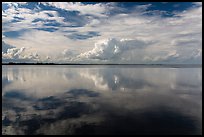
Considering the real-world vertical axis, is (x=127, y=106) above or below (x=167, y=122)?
below

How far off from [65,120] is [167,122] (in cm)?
736

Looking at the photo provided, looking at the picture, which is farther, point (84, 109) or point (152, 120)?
point (84, 109)

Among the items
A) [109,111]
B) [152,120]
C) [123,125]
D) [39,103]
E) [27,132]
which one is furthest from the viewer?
[39,103]

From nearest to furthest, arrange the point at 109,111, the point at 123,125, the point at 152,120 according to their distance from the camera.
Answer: the point at 123,125 < the point at 152,120 < the point at 109,111

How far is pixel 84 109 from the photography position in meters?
19.4

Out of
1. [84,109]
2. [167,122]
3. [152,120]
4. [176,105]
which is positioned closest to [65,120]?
[84,109]

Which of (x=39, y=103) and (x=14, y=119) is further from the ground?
(x=14, y=119)

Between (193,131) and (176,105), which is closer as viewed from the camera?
(193,131)

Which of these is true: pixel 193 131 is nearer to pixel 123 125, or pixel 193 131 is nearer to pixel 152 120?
Result: pixel 152 120

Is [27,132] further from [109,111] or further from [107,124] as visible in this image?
[109,111]

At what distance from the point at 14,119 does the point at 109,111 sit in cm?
759

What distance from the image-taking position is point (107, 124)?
15055 mm

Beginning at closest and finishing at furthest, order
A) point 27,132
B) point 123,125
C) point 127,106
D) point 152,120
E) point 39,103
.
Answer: point 27,132 < point 123,125 < point 152,120 < point 127,106 < point 39,103

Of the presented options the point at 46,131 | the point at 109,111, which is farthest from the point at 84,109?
the point at 46,131
